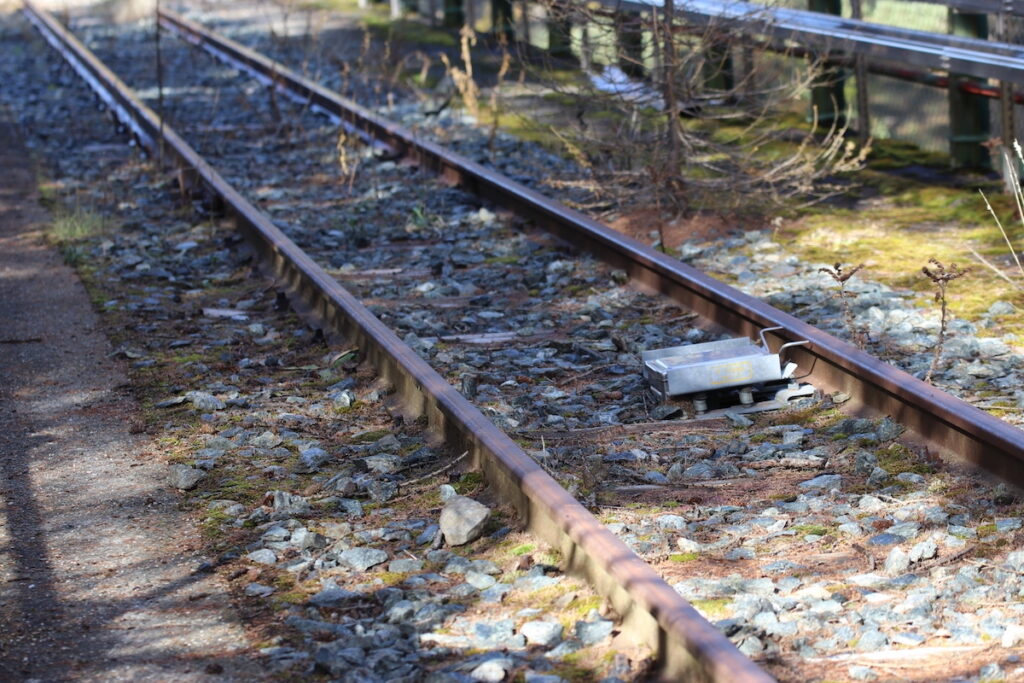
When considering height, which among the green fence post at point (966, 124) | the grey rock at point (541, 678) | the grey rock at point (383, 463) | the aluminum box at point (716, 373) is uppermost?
the green fence post at point (966, 124)

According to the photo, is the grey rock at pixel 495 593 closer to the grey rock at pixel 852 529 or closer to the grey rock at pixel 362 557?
the grey rock at pixel 362 557

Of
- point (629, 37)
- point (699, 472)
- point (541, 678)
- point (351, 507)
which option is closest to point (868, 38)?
point (629, 37)

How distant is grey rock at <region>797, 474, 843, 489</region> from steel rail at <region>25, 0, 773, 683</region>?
96 centimetres

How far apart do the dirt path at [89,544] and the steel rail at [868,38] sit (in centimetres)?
431

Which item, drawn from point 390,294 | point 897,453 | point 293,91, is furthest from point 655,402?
point 293,91

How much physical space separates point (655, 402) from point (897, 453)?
1150 mm

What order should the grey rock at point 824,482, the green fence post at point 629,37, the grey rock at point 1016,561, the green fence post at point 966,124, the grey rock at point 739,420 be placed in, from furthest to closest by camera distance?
the green fence post at point 966,124, the green fence post at point 629,37, the grey rock at point 739,420, the grey rock at point 824,482, the grey rock at point 1016,561

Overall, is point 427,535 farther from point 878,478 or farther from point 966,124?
point 966,124

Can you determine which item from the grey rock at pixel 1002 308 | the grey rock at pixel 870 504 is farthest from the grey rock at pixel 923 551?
the grey rock at pixel 1002 308

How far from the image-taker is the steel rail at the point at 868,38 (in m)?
8.80

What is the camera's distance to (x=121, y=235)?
9.95 meters

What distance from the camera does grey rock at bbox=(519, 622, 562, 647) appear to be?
12.8ft

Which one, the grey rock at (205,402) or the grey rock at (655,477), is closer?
the grey rock at (655,477)

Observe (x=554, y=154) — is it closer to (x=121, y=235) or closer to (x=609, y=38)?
(x=609, y=38)
